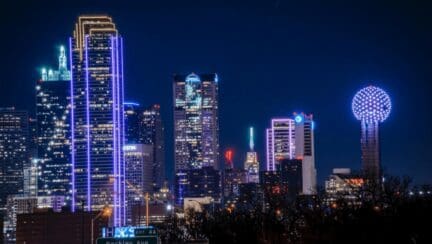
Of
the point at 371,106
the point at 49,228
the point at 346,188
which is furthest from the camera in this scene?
the point at 49,228

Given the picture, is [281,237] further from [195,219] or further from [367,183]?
[195,219]

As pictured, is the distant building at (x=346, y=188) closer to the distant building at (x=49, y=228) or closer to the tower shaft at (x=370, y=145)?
the tower shaft at (x=370, y=145)

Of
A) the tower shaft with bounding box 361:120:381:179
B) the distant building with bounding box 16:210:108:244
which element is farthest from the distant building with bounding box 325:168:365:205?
the distant building with bounding box 16:210:108:244

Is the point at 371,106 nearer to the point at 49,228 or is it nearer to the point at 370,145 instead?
the point at 370,145

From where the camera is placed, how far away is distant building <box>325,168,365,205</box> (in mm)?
74938

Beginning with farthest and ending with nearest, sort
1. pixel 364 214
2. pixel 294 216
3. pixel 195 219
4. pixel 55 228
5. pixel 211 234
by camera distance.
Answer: pixel 55 228
pixel 195 219
pixel 211 234
pixel 294 216
pixel 364 214

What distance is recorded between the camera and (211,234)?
262 feet

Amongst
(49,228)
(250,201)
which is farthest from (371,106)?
(49,228)

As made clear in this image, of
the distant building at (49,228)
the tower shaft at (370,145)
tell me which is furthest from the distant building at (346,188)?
the distant building at (49,228)

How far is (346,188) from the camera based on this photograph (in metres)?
121

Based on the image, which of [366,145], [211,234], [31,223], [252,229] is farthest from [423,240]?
[31,223]

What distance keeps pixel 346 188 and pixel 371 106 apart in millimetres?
19288

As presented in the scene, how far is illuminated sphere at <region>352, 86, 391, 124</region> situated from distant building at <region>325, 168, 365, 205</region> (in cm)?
693

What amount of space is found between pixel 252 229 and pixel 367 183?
10.0 m
